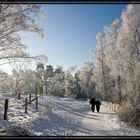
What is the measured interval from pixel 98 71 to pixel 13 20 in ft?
58.2

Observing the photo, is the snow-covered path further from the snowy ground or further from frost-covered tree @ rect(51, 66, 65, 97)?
frost-covered tree @ rect(51, 66, 65, 97)

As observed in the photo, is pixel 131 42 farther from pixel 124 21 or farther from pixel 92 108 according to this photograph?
pixel 92 108

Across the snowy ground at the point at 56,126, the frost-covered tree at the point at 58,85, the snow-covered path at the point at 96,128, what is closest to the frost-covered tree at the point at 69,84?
the frost-covered tree at the point at 58,85

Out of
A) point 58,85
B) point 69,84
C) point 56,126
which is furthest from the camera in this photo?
point 69,84

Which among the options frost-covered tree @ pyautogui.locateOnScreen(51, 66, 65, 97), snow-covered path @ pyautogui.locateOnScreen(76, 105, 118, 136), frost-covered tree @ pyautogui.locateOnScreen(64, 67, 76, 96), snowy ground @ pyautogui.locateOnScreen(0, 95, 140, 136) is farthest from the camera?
frost-covered tree @ pyautogui.locateOnScreen(51, 66, 65, 97)

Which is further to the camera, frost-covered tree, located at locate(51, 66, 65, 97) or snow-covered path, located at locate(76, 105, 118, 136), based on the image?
frost-covered tree, located at locate(51, 66, 65, 97)

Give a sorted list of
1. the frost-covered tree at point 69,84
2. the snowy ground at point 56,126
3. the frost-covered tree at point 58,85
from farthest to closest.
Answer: the frost-covered tree at point 58,85 → the frost-covered tree at point 69,84 → the snowy ground at point 56,126

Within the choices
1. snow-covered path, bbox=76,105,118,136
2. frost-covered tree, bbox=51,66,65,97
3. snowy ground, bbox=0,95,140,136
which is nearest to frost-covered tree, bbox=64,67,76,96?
frost-covered tree, bbox=51,66,65,97

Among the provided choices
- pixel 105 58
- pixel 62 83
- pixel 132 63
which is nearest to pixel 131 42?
pixel 132 63

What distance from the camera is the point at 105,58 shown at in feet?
96.1

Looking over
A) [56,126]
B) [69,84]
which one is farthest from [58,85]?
[56,126]

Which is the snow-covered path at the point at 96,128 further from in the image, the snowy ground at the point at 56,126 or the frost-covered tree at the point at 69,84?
the frost-covered tree at the point at 69,84

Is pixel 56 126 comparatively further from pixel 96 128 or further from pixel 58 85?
pixel 58 85

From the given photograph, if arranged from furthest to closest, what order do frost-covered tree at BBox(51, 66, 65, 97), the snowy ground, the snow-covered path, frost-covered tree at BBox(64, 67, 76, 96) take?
frost-covered tree at BBox(51, 66, 65, 97) → frost-covered tree at BBox(64, 67, 76, 96) → the snow-covered path → the snowy ground
